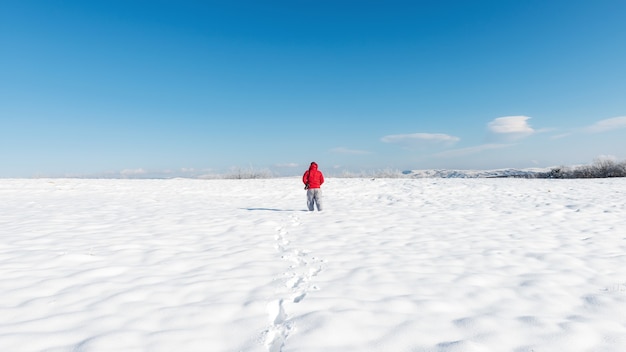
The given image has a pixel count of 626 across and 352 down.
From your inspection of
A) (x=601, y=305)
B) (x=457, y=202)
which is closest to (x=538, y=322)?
(x=601, y=305)

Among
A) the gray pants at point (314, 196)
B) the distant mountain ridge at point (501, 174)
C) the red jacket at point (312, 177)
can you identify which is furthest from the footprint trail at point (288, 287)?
the distant mountain ridge at point (501, 174)

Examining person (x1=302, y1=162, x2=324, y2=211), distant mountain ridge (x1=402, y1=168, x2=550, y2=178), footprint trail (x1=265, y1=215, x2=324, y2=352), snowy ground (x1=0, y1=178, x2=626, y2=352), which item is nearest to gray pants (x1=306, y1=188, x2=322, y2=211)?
person (x1=302, y1=162, x2=324, y2=211)

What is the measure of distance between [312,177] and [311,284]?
728 centimetres

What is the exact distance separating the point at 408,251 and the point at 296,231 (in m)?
3.20

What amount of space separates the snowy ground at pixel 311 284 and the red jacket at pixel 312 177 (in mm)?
2220

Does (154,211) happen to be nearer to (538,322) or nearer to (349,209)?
(349,209)

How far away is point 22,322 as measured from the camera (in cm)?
321

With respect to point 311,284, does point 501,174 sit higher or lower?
higher

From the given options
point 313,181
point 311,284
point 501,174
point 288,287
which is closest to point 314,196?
point 313,181

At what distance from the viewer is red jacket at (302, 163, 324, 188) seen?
11.6m

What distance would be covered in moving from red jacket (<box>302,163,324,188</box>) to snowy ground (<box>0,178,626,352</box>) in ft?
7.28

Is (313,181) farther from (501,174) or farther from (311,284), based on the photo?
(501,174)

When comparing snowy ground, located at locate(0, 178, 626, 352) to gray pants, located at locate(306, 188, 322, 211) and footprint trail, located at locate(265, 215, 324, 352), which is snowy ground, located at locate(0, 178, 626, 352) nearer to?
footprint trail, located at locate(265, 215, 324, 352)

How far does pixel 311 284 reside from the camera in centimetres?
449
